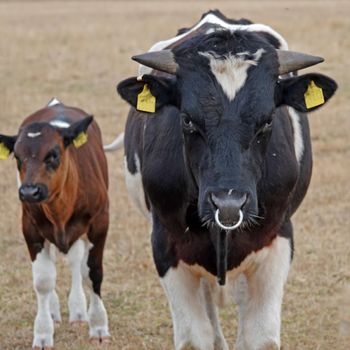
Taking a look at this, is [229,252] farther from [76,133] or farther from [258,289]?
[76,133]

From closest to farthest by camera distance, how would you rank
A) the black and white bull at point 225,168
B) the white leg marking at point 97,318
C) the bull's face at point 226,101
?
the bull's face at point 226,101 → the black and white bull at point 225,168 → the white leg marking at point 97,318

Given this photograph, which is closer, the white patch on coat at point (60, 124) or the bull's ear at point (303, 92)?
the bull's ear at point (303, 92)

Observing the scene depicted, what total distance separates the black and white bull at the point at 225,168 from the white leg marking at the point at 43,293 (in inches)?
59.6

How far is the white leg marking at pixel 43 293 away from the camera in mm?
8078

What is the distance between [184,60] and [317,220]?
18.4 feet

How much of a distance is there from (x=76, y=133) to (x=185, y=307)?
2548mm

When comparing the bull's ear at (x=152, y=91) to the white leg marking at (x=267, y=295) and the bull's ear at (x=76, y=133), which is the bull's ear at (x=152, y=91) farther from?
the bull's ear at (x=76, y=133)

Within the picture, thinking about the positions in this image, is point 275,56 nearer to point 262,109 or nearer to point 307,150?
point 262,109

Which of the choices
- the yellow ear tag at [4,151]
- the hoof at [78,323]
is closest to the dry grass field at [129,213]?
the hoof at [78,323]

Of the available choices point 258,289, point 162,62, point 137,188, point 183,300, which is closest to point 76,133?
point 137,188

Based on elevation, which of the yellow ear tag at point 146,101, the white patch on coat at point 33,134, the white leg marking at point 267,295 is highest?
the yellow ear tag at point 146,101

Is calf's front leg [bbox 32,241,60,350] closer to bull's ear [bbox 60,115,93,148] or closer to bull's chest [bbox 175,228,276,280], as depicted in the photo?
bull's ear [bbox 60,115,93,148]

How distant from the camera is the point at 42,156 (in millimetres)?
8234

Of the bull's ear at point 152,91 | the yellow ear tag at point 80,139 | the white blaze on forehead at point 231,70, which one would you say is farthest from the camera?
→ the yellow ear tag at point 80,139
